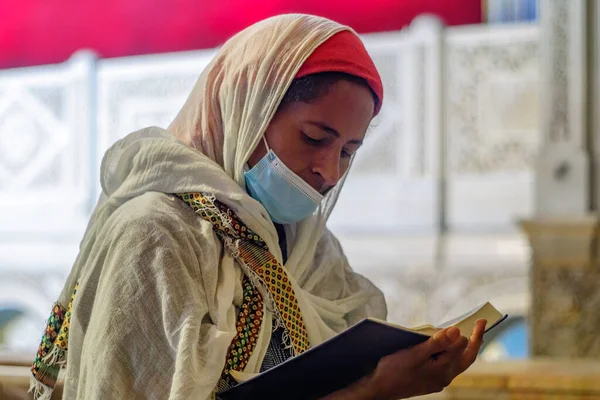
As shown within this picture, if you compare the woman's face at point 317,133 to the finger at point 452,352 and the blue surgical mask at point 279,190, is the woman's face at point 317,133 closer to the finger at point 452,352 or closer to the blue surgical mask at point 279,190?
the blue surgical mask at point 279,190

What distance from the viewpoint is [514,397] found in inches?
99.5

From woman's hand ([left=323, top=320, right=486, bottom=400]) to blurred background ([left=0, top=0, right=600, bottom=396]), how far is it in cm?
283

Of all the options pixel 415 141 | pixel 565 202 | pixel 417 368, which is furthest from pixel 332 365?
pixel 415 141

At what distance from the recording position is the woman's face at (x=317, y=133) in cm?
121

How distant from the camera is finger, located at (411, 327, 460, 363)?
42.6 inches

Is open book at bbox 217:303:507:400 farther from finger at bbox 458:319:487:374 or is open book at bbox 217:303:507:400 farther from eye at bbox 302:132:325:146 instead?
eye at bbox 302:132:325:146

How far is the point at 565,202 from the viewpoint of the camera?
427cm

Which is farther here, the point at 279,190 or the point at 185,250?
the point at 279,190

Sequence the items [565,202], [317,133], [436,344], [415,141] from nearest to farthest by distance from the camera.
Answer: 1. [436,344]
2. [317,133]
3. [565,202]
4. [415,141]

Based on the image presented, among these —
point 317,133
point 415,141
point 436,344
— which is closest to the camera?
point 436,344

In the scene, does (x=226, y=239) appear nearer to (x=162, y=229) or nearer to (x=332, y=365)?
(x=162, y=229)

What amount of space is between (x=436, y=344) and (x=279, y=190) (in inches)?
12.1

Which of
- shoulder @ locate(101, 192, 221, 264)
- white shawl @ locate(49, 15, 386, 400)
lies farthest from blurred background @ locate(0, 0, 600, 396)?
shoulder @ locate(101, 192, 221, 264)

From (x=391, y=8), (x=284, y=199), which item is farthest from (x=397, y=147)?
(x=284, y=199)
